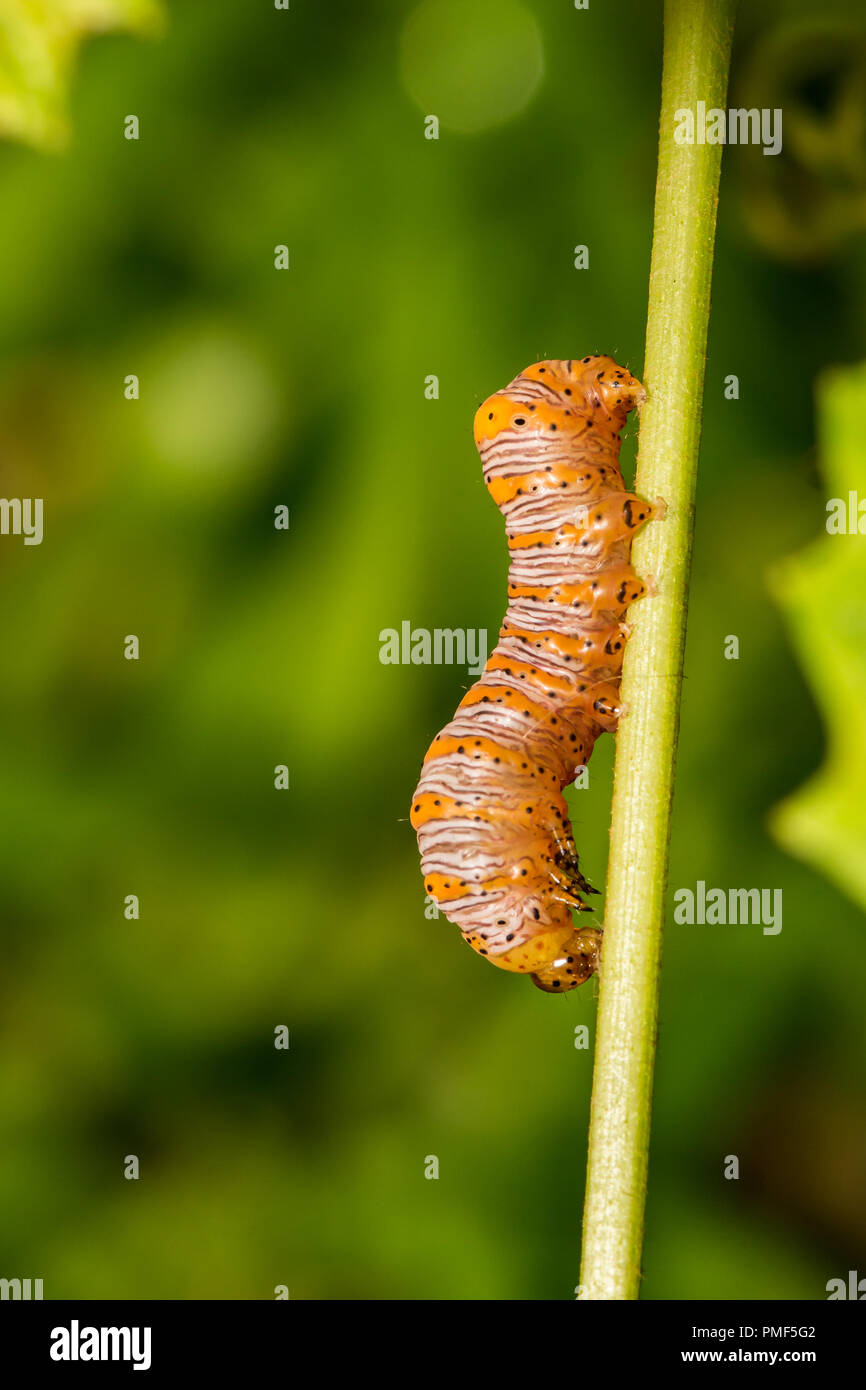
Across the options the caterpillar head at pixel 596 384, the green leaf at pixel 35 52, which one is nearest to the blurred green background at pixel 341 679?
the caterpillar head at pixel 596 384

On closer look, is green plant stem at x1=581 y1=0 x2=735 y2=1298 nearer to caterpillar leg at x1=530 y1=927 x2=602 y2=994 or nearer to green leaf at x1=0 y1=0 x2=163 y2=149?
green leaf at x1=0 y1=0 x2=163 y2=149

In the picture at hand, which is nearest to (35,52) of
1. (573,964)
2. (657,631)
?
(657,631)

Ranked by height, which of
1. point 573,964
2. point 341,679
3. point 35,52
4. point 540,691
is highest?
point 35,52

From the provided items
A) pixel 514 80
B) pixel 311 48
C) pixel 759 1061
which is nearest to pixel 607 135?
pixel 514 80

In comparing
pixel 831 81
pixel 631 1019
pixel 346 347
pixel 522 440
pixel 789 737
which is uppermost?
pixel 831 81

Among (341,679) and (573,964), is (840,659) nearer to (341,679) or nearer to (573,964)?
(573,964)

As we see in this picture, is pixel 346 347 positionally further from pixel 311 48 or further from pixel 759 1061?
pixel 759 1061
